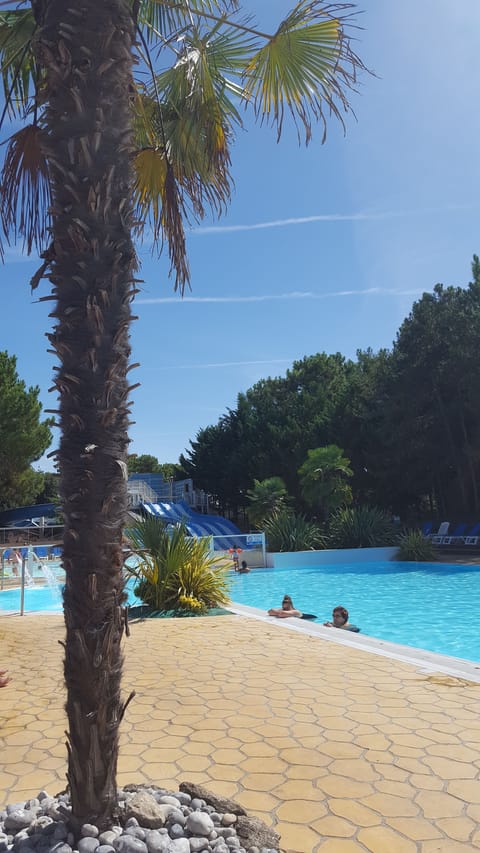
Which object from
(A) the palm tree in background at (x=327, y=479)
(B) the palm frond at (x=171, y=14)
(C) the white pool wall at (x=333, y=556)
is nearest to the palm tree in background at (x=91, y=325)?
(B) the palm frond at (x=171, y=14)

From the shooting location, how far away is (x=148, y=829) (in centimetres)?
277

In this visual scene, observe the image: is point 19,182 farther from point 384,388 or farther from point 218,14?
point 384,388

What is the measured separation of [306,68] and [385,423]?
27.0m

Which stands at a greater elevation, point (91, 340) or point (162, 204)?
point (162, 204)

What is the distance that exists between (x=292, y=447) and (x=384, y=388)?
7788mm

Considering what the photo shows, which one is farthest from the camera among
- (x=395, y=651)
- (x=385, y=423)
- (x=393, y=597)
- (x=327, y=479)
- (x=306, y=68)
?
(x=385, y=423)

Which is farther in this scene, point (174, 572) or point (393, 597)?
point (393, 597)

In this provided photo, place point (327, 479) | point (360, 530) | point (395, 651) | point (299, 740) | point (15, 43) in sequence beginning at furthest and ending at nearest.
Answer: point (327, 479)
point (360, 530)
point (395, 651)
point (15, 43)
point (299, 740)

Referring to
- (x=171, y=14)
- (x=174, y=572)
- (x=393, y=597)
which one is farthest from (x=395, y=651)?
(x=393, y=597)

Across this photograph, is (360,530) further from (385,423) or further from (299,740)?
(299,740)

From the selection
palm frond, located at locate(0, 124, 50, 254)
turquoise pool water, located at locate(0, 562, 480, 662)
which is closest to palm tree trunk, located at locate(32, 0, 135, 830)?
palm frond, located at locate(0, 124, 50, 254)

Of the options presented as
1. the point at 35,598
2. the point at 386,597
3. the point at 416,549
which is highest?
the point at 416,549

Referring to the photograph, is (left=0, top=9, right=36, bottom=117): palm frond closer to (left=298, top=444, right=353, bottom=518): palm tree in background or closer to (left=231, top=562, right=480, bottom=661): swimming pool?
(left=231, top=562, right=480, bottom=661): swimming pool

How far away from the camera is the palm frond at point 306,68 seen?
4.33 m
